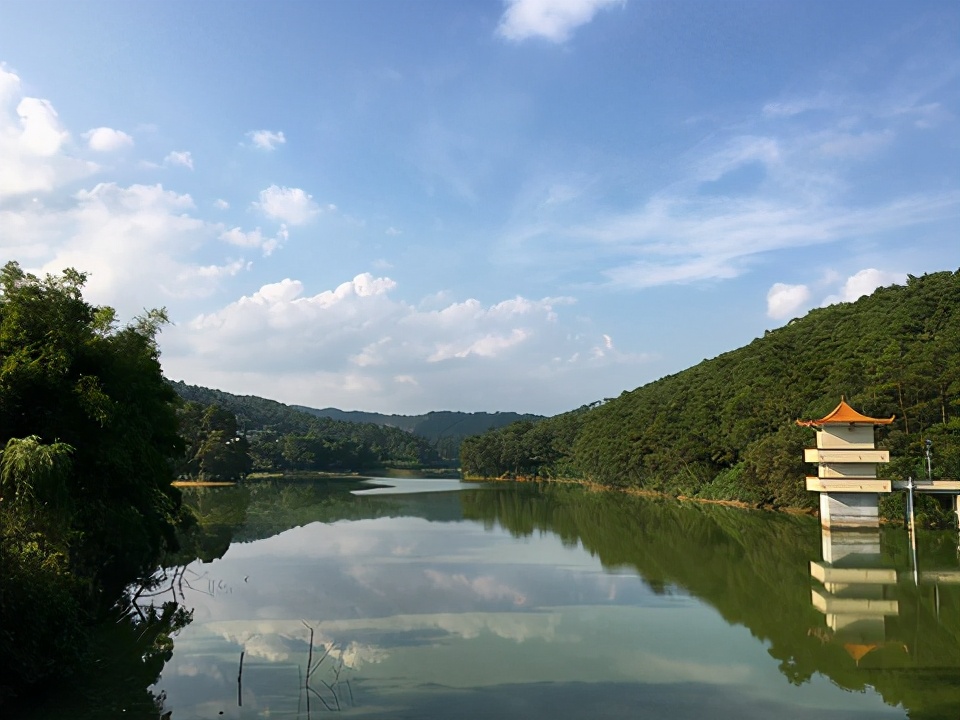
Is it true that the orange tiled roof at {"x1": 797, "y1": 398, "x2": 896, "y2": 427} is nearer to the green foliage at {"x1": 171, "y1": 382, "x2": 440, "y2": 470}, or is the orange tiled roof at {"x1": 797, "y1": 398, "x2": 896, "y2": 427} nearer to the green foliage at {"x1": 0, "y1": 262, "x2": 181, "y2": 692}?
the green foliage at {"x1": 0, "y1": 262, "x2": 181, "y2": 692}

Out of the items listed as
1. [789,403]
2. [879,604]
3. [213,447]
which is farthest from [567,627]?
[213,447]

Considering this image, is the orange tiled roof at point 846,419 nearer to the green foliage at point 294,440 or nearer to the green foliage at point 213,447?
the green foliage at point 294,440

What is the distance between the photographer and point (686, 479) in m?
47.0

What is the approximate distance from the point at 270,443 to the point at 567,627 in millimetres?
77437

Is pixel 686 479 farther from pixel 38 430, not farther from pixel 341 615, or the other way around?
pixel 38 430

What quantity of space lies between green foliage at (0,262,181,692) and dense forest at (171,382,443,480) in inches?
356

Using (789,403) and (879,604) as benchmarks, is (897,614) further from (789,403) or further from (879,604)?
(789,403)

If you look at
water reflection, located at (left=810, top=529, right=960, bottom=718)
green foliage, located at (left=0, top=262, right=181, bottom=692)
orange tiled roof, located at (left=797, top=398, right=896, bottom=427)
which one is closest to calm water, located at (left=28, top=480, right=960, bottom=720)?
water reflection, located at (left=810, top=529, right=960, bottom=718)

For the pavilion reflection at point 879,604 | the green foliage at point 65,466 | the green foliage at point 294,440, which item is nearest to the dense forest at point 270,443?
the green foliage at point 294,440

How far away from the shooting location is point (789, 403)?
40531mm

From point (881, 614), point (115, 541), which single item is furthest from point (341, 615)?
point (881, 614)

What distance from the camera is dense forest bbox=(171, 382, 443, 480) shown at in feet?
207

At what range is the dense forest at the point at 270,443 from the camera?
63062 millimetres

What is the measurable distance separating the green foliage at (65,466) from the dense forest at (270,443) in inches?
356
